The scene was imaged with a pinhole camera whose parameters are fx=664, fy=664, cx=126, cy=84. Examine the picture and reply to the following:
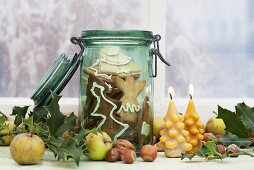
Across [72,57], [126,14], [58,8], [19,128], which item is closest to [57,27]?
[58,8]

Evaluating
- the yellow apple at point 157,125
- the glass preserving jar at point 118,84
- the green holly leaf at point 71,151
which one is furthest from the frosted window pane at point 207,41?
the green holly leaf at point 71,151

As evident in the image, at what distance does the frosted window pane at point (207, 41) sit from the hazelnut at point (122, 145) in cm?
44

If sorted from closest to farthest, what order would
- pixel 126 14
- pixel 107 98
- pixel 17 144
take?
pixel 17 144
pixel 107 98
pixel 126 14

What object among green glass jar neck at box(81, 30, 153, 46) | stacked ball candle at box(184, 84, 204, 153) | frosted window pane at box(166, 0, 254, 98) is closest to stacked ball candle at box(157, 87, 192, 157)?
stacked ball candle at box(184, 84, 204, 153)

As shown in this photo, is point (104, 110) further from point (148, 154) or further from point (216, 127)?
point (216, 127)

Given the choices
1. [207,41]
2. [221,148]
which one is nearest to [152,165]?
[221,148]

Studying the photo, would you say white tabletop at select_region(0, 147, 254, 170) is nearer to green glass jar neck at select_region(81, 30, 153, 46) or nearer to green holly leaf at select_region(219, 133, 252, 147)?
green holly leaf at select_region(219, 133, 252, 147)

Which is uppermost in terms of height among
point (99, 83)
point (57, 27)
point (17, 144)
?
point (57, 27)

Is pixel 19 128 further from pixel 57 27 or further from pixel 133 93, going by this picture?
pixel 57 27

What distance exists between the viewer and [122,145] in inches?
49.6

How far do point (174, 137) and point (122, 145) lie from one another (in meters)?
0.11

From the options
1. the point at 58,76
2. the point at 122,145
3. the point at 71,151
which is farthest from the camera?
the point at 58,76

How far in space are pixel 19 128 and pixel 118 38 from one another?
10.7 inches

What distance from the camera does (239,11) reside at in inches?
66.9
